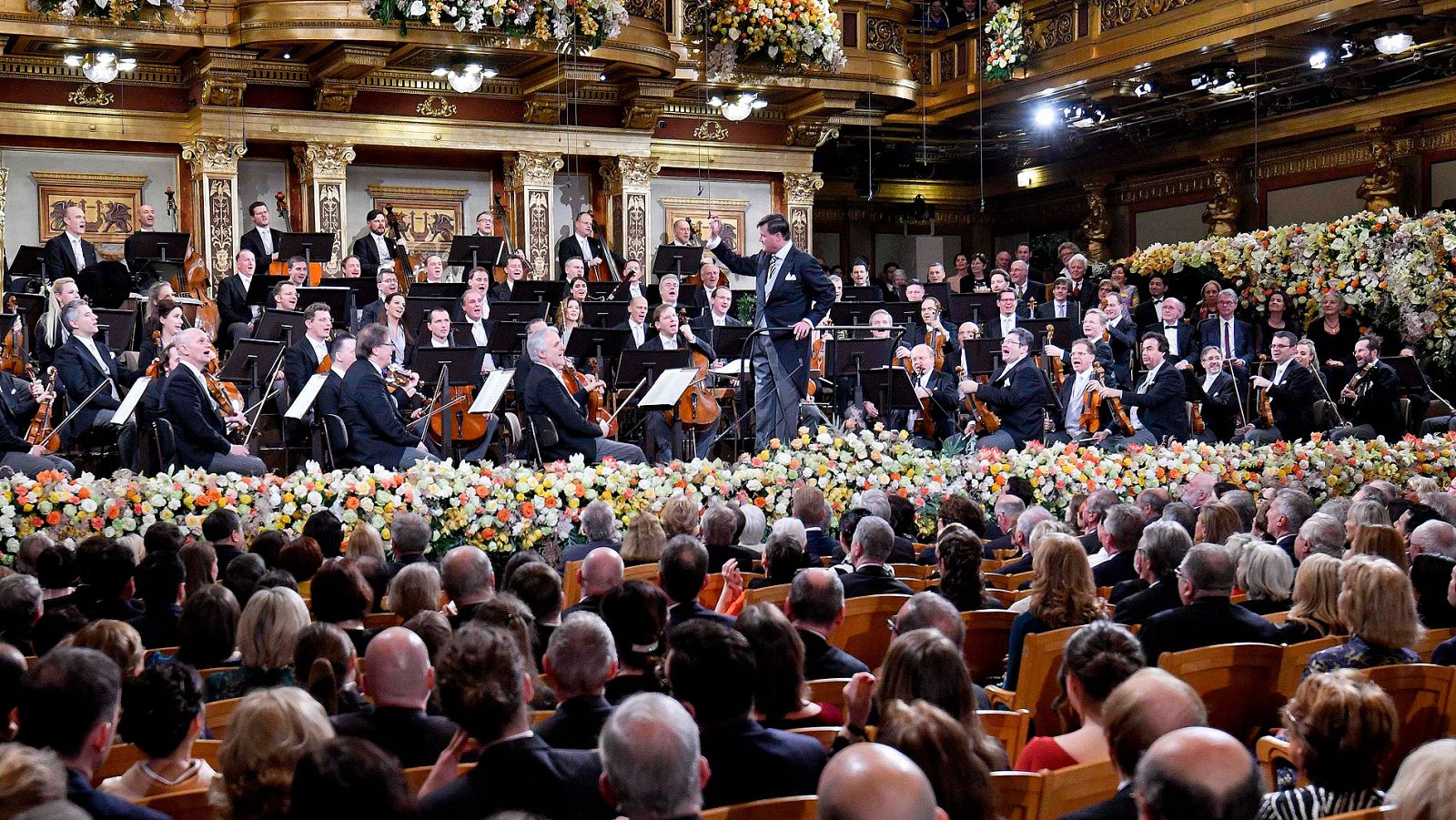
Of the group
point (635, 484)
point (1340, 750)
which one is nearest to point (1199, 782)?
point (1340, 750)

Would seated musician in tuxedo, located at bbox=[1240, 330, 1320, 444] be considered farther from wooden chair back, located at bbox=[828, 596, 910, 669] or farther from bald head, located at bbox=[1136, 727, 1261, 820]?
bald head, located at bbox=[1136, 727, 1261, 820]

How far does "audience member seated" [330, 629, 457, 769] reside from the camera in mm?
3184

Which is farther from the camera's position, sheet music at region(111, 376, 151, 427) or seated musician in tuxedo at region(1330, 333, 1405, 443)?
seated musician in tuxedo at region(1330, 333, 1405, 443)

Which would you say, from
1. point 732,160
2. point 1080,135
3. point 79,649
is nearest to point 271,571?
point 79,649

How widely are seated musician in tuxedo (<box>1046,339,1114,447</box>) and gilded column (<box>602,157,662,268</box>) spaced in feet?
19.0

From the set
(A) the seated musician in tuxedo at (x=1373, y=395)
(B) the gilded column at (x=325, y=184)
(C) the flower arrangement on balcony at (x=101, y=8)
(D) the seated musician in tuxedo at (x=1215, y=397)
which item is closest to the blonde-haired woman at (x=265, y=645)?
(D) the seated musician in tuxedo at (x=1215, y=397)

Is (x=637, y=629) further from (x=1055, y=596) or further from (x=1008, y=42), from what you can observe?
(x=1008, y=42)

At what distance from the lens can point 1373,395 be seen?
11.6 m

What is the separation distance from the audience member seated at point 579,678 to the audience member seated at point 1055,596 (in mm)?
1566

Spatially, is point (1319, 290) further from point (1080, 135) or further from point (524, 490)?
point (524, 490)

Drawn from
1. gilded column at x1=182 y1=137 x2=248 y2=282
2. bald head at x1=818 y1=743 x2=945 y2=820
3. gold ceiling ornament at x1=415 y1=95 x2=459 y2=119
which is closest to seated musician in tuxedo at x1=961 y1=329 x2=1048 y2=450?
gold ceiling ornament at x1=415 y1=95 x2=459 y2=119

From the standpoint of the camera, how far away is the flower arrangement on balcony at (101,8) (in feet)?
39.5

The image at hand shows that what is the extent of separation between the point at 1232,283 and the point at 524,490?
8.73 metres

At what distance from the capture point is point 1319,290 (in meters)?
13.2
